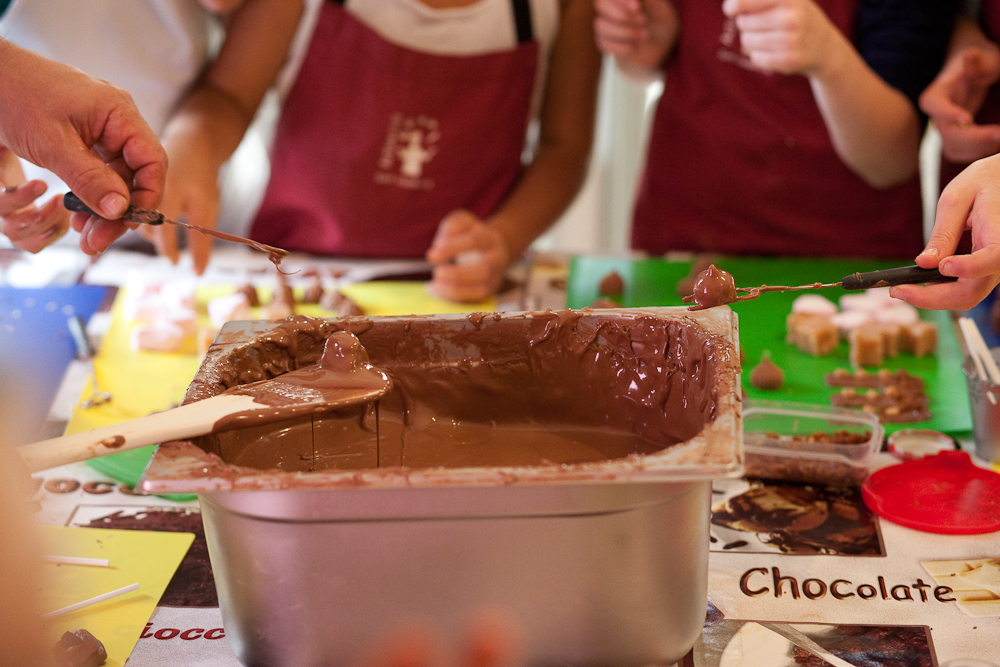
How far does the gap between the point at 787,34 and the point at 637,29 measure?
Result: 52cm

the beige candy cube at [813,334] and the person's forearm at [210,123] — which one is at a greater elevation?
the person's forearm at [210,123]

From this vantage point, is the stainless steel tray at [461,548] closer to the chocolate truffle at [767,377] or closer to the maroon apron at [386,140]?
the chocolate truffle at [767,377]

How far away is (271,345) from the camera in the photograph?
1111mm

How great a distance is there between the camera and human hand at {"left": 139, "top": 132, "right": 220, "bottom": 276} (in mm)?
1736

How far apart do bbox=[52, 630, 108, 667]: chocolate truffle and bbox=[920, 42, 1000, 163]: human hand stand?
1.72 metres

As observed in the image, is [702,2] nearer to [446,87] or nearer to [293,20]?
[446,87]

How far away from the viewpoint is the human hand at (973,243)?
1015 mm

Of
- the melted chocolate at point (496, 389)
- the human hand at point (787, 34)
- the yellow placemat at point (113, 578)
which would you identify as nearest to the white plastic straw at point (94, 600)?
the yellow placemat at point (113, 578)

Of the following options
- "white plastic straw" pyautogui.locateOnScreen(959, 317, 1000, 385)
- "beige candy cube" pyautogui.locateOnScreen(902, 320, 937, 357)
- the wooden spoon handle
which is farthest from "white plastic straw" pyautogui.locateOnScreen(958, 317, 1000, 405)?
the wooden spoon handle

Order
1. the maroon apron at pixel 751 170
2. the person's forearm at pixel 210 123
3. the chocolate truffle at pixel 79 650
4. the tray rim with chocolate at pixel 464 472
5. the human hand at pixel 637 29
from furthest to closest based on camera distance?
1. the maroon apron at pixel 751 170
2. the human hand at pixel 637 29
3. the person's forearm at pixel 210 123
4. the chocolate truffle at pixel 79 650
5. the tray rim with chocolate at pixel 464 472

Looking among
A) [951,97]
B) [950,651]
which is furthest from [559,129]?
[950,651]

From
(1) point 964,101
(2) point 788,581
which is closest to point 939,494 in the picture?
(2) point 788,581

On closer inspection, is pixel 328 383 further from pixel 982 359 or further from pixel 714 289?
pixel 982 359

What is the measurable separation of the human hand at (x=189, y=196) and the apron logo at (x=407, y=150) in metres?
0.47
